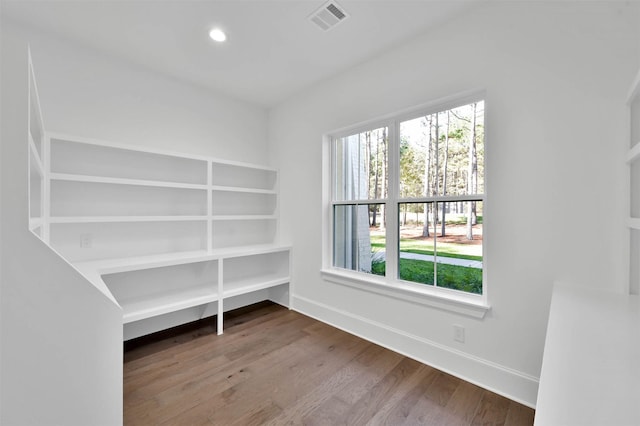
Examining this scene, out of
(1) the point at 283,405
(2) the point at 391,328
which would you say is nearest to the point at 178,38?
(1) the point at 283,405

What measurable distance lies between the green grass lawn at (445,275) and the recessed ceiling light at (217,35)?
2.51 m

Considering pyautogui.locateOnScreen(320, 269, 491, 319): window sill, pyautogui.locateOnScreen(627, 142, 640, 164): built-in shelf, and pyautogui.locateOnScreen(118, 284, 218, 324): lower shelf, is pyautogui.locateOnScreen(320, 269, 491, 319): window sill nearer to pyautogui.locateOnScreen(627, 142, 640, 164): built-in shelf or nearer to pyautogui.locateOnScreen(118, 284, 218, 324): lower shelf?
pyautogui.locateOnScreen(627, 142, 640, 164): built-in shelf

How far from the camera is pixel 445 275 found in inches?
88.7

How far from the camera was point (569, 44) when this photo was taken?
5.40 feet

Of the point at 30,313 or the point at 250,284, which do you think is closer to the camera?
the point at 30,313

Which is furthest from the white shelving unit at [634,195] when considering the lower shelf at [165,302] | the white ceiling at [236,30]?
the lower shelf at [165,302]

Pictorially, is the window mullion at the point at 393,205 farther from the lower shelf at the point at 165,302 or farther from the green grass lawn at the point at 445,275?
the lower shelf at the point at 165,302

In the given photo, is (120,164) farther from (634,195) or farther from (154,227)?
(634,195)

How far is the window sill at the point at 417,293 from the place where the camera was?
2.01m

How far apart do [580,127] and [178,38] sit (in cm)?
302

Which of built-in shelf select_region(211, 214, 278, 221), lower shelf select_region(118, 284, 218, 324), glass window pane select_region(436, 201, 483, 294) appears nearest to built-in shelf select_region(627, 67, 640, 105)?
glass window pane select_region(436, 201, 483, 294)

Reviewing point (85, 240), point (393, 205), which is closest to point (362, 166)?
point (393, 205)

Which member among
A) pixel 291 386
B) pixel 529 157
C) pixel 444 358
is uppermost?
pixel 529 157

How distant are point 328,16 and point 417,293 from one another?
7.56 ft
